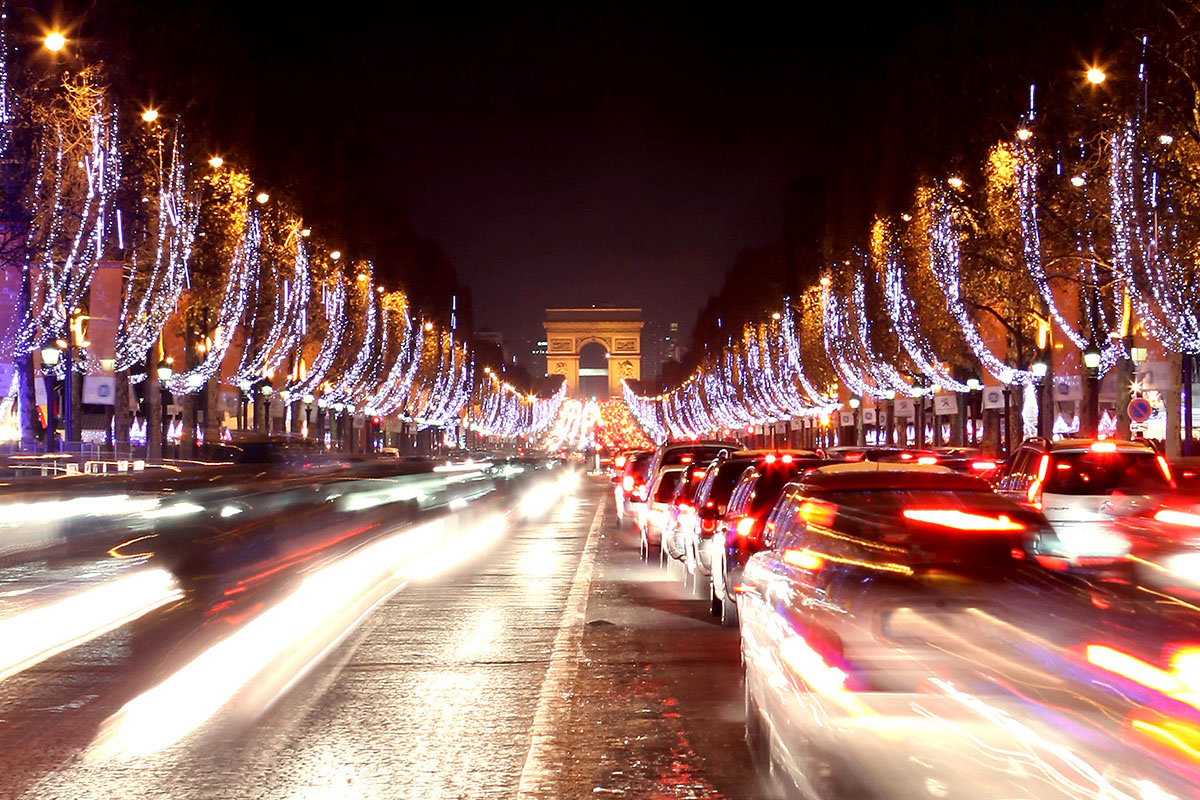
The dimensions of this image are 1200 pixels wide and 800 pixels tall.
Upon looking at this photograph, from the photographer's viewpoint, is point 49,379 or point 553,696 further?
point 49,379

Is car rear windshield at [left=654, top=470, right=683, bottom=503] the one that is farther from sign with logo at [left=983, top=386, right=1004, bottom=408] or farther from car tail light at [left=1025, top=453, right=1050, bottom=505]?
sign with logo at [left=983, top=386, right=1004, bottom=408]

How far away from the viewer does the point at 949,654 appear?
5598 mm

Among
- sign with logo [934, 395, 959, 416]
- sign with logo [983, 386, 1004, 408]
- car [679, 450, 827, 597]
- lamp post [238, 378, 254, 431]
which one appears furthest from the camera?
lamp post [238, 378, 254, 431]

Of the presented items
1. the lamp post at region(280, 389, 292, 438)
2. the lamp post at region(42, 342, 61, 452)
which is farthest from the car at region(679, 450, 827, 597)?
the lamp post at region(280, 389, 292, 438)

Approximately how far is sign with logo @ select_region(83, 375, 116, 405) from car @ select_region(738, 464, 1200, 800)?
3165 centimetres

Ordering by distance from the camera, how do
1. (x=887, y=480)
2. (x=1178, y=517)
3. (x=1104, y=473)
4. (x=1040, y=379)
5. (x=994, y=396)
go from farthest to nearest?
(x=994, y=396) < (x=1040, y=379) < (x=1104, y=473) < (x=1178, y=517) < (x=887, y=480)

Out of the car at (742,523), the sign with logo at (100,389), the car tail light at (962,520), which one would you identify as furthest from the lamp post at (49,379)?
the car tail light at (962,520)

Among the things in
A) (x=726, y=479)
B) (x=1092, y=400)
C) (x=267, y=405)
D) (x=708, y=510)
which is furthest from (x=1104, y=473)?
(x=267, y=405)

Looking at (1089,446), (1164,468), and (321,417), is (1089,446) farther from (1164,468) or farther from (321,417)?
(321,417)

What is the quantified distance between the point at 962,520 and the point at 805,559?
814 millimetres

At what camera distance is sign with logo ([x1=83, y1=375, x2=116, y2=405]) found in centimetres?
3722

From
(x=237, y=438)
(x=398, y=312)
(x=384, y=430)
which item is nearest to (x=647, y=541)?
(x=237, y=438)

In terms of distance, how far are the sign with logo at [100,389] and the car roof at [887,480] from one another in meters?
31.2

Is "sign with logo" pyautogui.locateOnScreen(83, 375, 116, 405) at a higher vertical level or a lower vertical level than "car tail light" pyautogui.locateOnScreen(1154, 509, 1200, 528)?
higher
